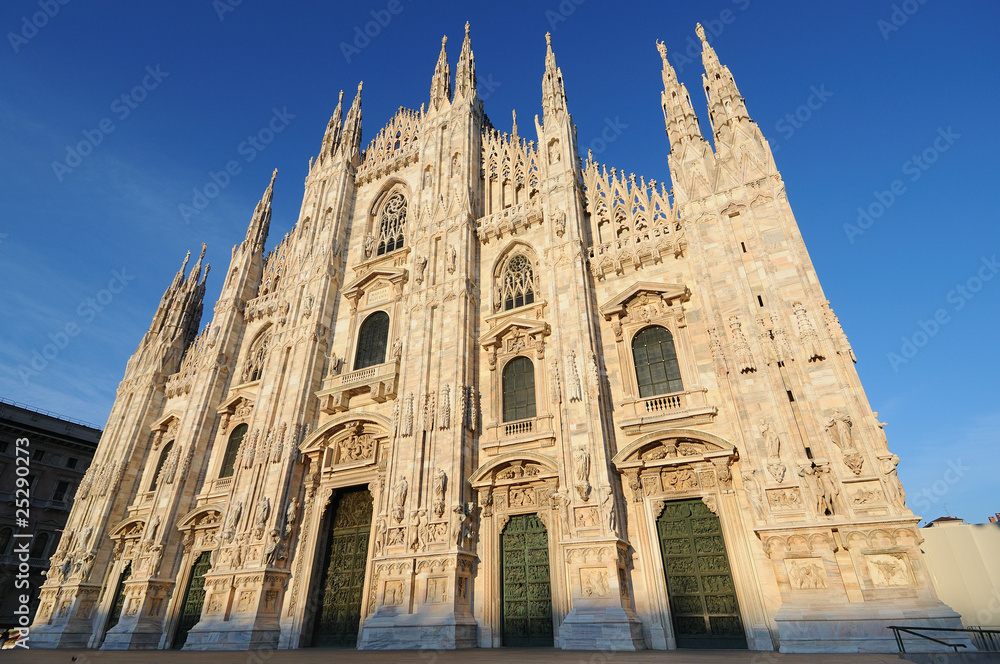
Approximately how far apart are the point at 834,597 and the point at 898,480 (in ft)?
9.19

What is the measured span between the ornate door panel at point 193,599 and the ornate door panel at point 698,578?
16715mm

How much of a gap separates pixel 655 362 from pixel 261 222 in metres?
24.4

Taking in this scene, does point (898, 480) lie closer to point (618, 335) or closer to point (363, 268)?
point (618, 335)

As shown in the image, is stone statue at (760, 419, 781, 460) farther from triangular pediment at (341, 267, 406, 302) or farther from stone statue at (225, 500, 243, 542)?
stone statue at (225, 500, 243, 542)

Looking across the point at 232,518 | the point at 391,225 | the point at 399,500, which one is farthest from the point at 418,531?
the point at 391,225

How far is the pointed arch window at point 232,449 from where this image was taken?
22.1m

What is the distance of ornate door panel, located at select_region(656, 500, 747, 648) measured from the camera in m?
12.1

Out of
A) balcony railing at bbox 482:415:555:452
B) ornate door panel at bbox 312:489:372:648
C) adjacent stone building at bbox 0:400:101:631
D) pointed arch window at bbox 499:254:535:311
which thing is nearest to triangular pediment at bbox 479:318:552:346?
pointed arch window at bbox 499:254:535:311

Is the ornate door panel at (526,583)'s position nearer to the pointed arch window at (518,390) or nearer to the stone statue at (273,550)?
the pointed arch window at (518,390)

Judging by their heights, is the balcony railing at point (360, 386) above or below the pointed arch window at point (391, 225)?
below

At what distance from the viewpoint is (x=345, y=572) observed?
17.0 meters

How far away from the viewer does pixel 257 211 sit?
30.3 m

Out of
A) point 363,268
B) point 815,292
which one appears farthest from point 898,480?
point 363,268

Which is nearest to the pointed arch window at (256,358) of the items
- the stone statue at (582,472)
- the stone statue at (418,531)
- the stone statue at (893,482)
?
the stone statue at (418,531)
